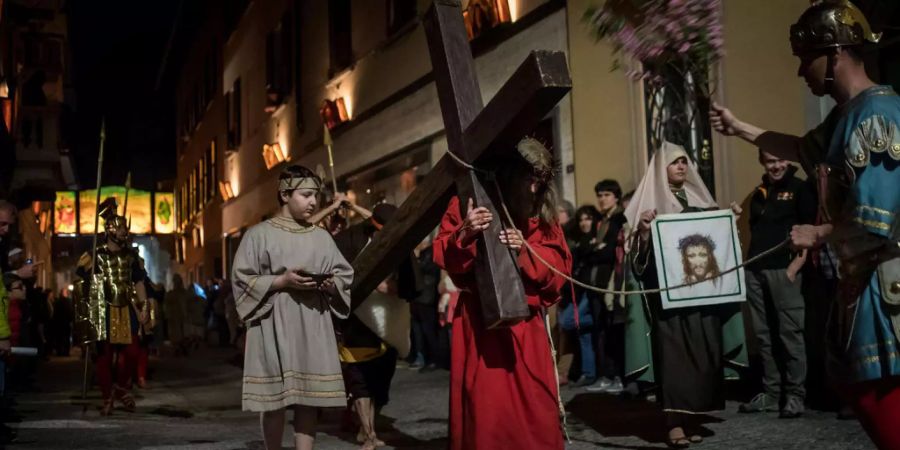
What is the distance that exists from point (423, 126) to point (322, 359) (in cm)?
1129

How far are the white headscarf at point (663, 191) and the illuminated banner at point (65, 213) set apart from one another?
1886 inches

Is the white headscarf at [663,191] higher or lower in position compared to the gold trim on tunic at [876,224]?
higher

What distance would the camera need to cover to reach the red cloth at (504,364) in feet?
16.0

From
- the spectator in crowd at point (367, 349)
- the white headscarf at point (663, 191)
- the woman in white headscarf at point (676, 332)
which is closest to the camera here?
the woman in white headscarf at point (676, 332)

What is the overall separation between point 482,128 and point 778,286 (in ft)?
14.4

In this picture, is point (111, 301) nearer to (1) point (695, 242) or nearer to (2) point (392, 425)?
(2) point (392, 425)

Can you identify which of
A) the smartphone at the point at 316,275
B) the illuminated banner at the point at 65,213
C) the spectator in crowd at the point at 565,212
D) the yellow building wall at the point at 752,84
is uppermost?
the illuminated banner at the point at 65,213

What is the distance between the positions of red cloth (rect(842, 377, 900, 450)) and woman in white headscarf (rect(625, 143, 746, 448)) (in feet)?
11.2

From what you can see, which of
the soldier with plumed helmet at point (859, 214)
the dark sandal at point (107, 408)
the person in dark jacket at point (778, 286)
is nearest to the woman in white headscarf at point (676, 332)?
the person in dark jacket at point (778, 286)

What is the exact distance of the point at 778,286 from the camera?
8305 mm

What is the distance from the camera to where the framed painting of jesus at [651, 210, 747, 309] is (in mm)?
7172

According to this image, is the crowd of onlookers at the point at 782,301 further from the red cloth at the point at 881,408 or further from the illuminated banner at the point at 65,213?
the illuminated banner at the point at 65,213

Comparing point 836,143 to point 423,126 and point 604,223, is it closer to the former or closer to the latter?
point 604,223

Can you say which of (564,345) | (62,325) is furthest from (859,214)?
(62,325)
